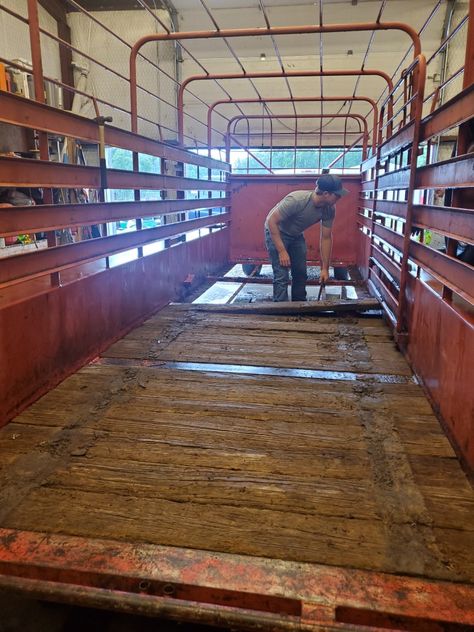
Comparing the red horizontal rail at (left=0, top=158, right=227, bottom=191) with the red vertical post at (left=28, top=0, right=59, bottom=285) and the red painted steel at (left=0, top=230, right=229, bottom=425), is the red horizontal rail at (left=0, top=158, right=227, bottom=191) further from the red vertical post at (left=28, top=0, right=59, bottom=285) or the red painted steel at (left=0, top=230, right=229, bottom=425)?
the red painted steel at (left=0, top=230, right=229, bottom=425)

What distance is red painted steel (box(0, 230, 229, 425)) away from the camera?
253 centimetres

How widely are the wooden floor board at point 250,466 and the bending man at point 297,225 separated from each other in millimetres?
2160

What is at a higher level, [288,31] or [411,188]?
[288,31]

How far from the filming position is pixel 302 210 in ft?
17.7

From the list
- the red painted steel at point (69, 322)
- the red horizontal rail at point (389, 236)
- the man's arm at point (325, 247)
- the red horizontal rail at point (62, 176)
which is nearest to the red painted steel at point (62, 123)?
the red horizontal rail at point (62, 176)

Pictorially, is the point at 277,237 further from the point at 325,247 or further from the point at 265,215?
the point at 265,215

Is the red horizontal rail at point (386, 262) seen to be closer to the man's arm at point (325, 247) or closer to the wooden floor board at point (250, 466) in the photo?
the man's arm at point (325, 247)

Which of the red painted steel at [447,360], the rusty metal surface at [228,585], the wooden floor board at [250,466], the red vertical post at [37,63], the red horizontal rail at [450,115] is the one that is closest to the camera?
the rusty metal surface at [228,585]

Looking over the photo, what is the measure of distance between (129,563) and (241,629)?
1.31 feet

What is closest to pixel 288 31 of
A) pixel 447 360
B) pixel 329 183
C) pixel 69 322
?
pixel 329 183

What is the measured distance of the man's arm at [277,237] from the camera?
5.05m

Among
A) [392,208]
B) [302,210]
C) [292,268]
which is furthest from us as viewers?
[292,268]

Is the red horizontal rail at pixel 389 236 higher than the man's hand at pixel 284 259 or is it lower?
higher

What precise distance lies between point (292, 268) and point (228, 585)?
4723 mm
